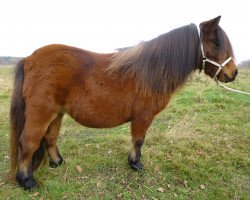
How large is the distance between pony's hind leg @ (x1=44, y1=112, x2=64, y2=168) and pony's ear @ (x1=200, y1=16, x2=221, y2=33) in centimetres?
253

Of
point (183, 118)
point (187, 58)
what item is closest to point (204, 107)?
point (183, 118)

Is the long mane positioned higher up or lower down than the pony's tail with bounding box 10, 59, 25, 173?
higher up

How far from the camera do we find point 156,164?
16.3 ft

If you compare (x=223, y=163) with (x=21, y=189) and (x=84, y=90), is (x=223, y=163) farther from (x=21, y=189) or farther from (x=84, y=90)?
(x=21, y=189)

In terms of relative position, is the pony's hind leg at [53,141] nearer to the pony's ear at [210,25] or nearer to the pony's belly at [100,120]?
the pony's belly at [100,120]

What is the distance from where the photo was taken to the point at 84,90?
157 inches

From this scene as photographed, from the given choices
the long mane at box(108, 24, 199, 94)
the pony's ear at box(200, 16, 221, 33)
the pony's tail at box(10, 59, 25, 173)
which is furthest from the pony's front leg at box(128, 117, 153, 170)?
the pony's tail at box(10, 59, 25, 173)

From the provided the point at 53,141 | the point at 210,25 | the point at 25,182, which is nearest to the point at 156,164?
the point at 53,141

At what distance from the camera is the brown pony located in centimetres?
388

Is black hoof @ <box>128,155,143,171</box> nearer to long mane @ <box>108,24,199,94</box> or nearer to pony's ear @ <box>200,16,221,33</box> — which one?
long mane @ <box>108,24,199,94</box>

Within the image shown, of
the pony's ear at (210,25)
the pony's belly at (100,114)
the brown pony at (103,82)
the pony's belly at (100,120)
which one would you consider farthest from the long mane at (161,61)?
the pony's belly at (100,120)

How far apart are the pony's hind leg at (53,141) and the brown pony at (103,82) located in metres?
0.31

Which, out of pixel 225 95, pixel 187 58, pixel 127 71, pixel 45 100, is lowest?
pixel 225 95

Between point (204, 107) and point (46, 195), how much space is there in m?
5.43
